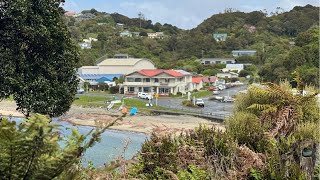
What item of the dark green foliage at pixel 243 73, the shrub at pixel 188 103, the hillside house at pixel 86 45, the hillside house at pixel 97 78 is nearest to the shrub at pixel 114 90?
the hillside house at pixel 97 78

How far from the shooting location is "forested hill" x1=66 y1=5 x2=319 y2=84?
1987 inches

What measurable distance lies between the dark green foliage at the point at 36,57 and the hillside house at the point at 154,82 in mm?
37889

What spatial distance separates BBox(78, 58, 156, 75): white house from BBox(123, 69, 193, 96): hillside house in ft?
35.9

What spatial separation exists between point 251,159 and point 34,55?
7.95 metres

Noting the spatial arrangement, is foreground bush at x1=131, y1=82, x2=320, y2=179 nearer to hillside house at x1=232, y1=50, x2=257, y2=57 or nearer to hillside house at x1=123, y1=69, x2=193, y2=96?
hillside house at x1=123, y1=69, x2=193, y2=96

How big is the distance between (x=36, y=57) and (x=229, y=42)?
266 ft

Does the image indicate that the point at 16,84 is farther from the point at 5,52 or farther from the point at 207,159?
the point at 207,159

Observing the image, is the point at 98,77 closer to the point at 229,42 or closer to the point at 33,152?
the point at 229,42

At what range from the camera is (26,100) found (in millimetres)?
11453

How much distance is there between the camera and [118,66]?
65.3 m

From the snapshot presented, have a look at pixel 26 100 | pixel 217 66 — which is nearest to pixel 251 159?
pixel 26 100

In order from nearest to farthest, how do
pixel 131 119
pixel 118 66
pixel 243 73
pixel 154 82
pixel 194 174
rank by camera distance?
pixel 194 174
pixel 131 119
pixel 154 82
pixel 118 66
pixel 243 73

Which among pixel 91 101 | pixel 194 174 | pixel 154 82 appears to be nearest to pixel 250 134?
pixel 194 174

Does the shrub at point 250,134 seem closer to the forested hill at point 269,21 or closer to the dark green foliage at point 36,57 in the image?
the dark green foliage at point 36,57
